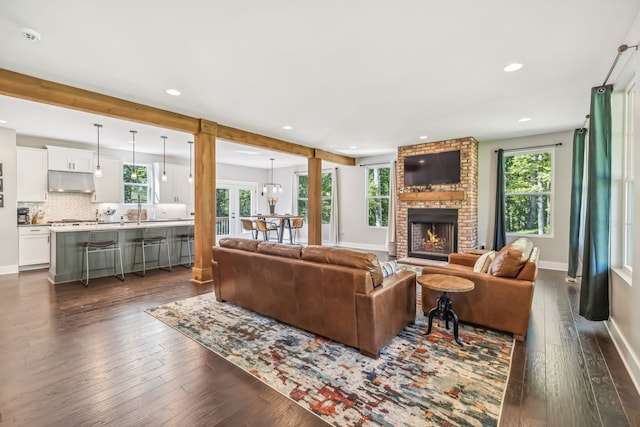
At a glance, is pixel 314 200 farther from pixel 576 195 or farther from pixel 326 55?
pixel 576 195

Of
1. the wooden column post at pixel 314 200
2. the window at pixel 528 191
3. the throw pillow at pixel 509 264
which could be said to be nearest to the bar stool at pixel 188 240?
the wooden column post at pixel 314 200

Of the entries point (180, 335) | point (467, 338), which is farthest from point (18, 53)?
point (467, 338)

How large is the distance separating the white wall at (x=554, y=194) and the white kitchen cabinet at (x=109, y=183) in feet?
28.2

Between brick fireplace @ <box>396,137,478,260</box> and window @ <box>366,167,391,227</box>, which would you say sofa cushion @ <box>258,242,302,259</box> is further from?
window @ <box>366,167,391,227</box>

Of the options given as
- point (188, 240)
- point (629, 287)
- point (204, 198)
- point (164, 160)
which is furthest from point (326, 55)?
point (164, 160)

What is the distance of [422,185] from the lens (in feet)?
21.9

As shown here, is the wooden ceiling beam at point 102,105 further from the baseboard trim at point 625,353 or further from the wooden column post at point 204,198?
the baseboard trim at point 625,353

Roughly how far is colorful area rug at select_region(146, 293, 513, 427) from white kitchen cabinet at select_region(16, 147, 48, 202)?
5.10 m

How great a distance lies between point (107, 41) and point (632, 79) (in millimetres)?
4879

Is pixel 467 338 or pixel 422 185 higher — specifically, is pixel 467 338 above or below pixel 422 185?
below

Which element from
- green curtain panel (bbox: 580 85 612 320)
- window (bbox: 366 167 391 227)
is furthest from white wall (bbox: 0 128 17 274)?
green curtain panel (bbox: 580 85 612 320)

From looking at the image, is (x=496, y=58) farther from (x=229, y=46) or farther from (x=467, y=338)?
(x=467, y=338)

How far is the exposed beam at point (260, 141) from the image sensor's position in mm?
5238

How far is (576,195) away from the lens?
4629 millimetres
